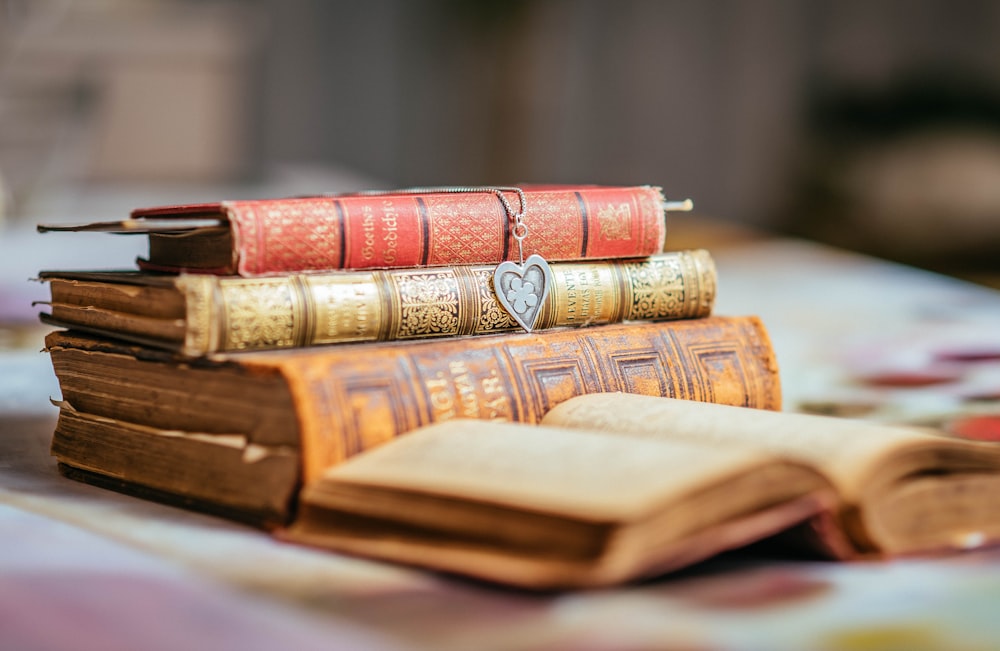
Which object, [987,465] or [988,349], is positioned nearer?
[987,465]

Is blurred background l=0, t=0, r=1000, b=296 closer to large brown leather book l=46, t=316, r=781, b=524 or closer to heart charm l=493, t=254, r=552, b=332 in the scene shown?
large brown leather book l=46, t=316, r=781, b=524

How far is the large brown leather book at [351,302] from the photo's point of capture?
100cm

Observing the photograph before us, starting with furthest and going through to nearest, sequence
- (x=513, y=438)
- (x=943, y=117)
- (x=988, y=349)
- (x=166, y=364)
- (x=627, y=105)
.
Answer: (x=627, y=105) < (x=943, y=117) < (x=988, y=349) < (x=166, y=364) < (x=513, y=438)

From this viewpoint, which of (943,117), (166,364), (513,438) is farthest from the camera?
(943,117)

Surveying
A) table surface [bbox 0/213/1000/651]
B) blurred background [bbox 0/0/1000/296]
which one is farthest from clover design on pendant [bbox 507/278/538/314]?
blurred background [bbox 0/0/1000/296]

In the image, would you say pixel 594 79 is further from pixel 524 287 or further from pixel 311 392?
pixel 311 392

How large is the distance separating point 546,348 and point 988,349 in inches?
46.8

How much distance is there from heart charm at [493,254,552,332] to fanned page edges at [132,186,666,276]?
0.09 feet

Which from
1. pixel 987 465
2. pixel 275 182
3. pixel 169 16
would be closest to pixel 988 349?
pixel 987 465

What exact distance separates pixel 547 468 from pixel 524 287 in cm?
35

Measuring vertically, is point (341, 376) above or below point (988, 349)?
above

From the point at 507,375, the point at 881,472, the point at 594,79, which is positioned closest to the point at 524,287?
the point at 507,375

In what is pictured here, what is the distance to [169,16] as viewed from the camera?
17.7ft

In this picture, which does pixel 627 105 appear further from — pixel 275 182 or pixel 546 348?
pixel 546 348
